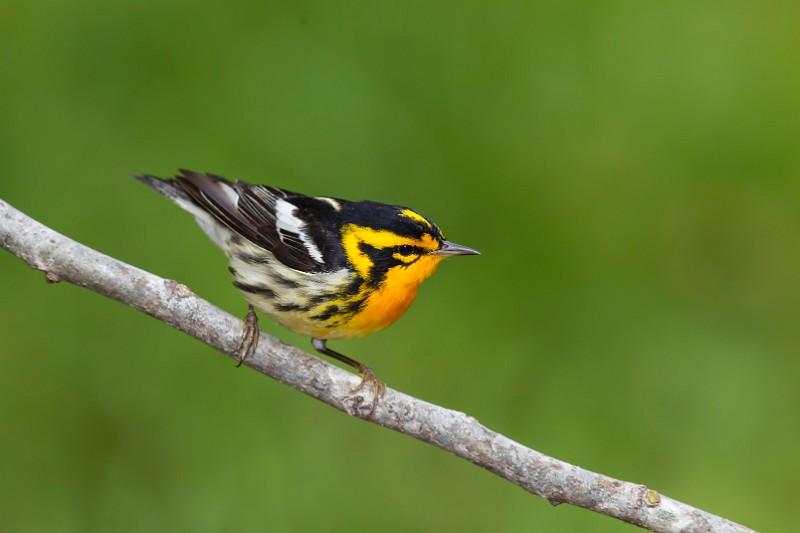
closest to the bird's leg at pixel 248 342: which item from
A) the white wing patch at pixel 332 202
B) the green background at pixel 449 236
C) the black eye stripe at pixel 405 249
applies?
the black eye stripe at pixel 405 249

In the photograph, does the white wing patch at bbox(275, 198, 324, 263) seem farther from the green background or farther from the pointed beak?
the green background

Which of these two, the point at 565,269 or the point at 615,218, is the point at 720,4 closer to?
the point at 615,218

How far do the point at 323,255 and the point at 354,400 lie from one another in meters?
0.76

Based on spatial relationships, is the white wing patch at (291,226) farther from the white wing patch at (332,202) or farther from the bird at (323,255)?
the white wing patch at (332,202)

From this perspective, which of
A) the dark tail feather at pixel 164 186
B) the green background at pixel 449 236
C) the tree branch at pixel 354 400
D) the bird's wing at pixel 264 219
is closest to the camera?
the tree branch at pixel 354 400

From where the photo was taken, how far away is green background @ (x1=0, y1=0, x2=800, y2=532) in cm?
487

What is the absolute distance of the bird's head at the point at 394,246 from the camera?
13.8 ft

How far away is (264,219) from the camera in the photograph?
4438mm

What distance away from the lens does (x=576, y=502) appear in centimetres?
343

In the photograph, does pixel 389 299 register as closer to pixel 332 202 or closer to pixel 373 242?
pixel 373 242

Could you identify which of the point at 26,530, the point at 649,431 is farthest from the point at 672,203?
the point at 26,530

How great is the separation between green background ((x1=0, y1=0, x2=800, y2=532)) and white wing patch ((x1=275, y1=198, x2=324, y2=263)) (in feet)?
2.30

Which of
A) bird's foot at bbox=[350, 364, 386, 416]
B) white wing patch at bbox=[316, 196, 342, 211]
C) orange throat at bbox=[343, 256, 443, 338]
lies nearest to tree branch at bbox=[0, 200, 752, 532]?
bird's foot at bbox=[350, 364, 386, 416]

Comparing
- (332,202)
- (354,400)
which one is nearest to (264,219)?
(332,202)
